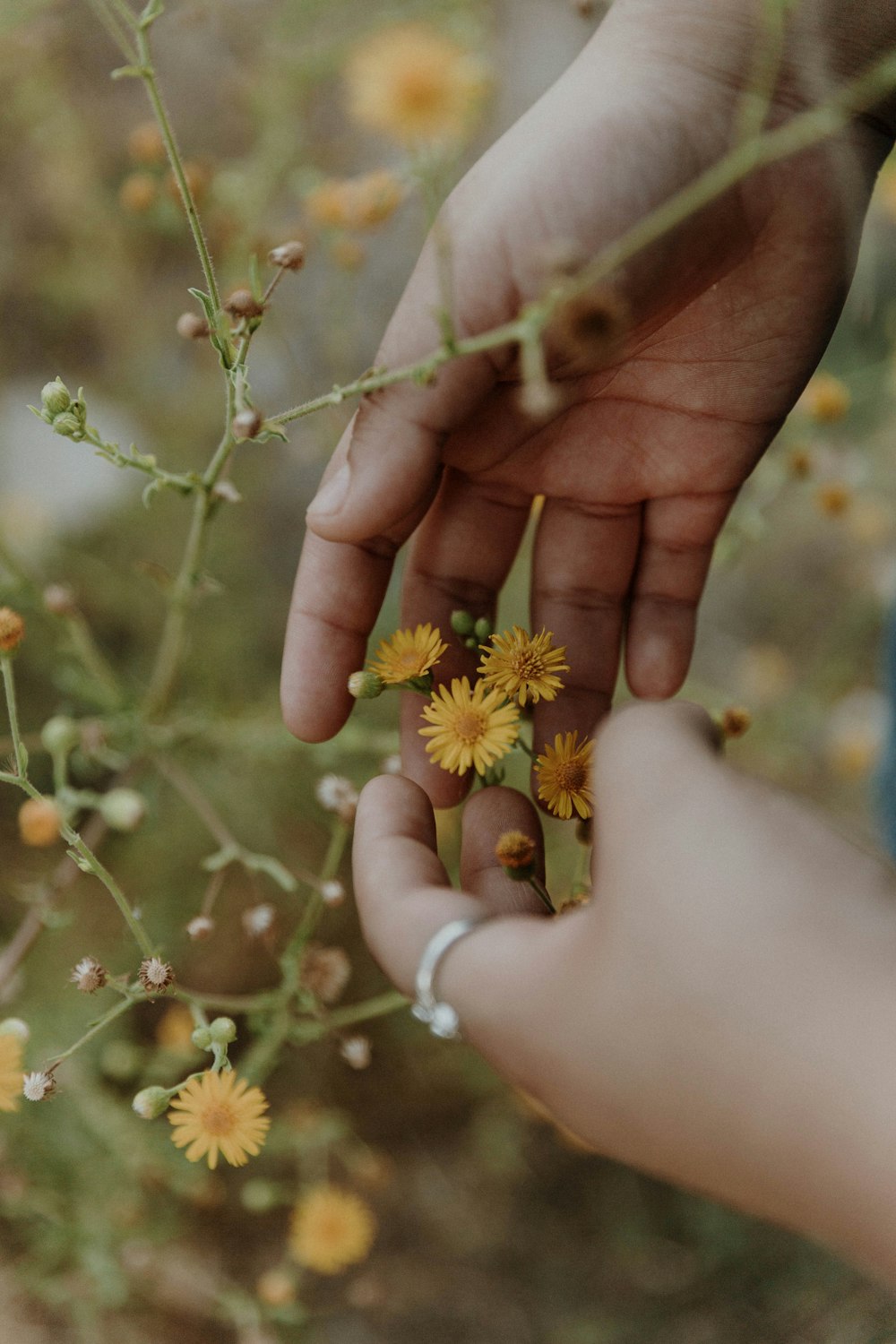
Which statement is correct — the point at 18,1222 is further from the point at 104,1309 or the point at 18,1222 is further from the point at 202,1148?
the point at 202,1148

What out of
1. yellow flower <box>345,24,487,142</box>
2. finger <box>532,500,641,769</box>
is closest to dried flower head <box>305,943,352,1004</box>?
finger <box>532,500,641,769</box>

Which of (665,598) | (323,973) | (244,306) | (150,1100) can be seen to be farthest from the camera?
(665,598)

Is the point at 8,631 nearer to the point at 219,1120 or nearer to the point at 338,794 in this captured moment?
the point at 338,794

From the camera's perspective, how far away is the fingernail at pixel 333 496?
1.43m

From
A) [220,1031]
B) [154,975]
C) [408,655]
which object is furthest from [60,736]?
[408,655]

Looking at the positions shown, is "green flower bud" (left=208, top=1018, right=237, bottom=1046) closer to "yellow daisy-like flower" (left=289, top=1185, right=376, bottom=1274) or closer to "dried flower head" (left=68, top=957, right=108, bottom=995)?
"dried flower head" (left=68, top=957, right=108, bottom=995)

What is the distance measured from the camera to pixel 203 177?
6.09 feet

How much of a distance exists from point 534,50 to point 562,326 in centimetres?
329

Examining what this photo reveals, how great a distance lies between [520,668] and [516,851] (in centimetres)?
32

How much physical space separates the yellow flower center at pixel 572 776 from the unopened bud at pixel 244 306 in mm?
811

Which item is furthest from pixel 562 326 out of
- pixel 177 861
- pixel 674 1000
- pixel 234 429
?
pixel 177 861

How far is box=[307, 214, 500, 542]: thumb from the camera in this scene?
1368 mm

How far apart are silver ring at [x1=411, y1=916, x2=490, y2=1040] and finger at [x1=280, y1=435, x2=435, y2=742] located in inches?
22.0

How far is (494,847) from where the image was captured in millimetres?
1408
